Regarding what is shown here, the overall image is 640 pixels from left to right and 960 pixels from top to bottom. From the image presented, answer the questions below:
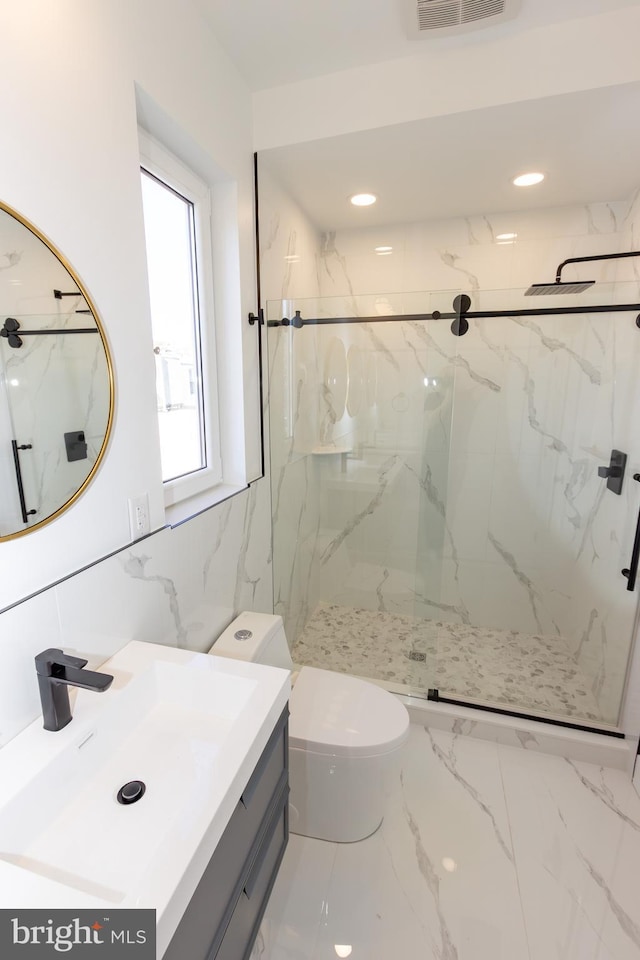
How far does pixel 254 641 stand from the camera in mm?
1501

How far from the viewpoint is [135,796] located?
0.84 m

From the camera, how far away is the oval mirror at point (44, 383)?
32.8 inches

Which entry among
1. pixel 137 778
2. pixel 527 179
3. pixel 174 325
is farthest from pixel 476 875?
pixel 527 179

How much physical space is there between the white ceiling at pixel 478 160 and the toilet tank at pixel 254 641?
1856mm

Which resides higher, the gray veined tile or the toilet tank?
the toilet tank

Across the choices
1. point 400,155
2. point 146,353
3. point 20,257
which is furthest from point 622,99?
point 20,257

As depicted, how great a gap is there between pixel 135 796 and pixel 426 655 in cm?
172

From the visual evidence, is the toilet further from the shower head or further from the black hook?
the shower head

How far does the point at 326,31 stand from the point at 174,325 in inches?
41.6

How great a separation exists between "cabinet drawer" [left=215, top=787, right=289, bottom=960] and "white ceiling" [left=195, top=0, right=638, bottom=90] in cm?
226

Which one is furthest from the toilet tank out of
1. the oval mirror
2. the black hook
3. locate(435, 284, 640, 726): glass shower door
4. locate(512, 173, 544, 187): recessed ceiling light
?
locate(512, 173, 544, 187): recessed ceiling light

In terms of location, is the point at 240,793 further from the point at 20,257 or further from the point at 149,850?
the point at 20,257

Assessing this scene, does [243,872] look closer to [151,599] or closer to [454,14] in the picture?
[151,599]

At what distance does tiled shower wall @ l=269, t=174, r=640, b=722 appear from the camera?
2.17 meters
